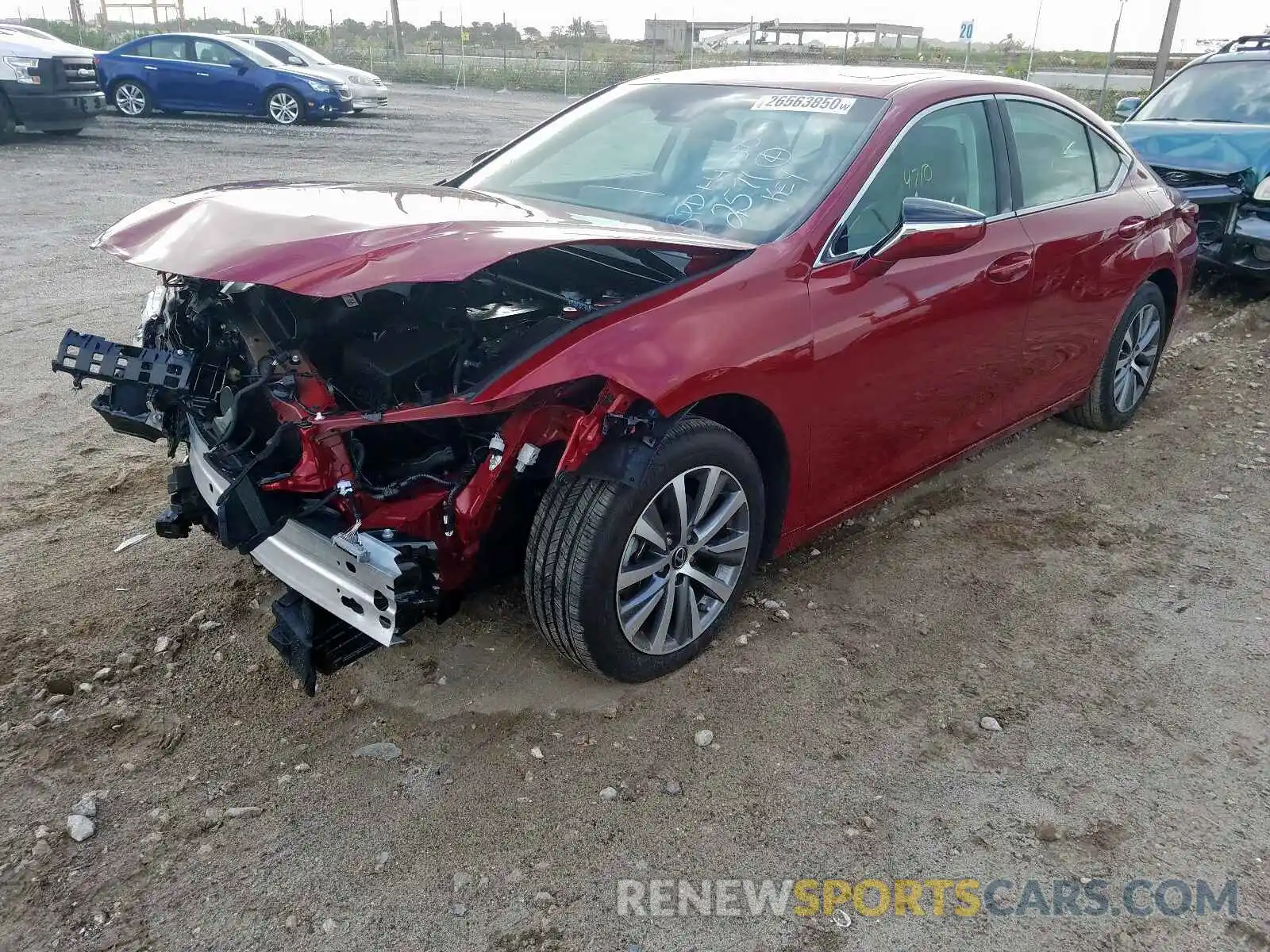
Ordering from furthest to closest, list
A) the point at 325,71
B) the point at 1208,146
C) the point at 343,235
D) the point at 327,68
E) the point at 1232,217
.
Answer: the point at 327,68 < the point at 325,71 < the point at 1208,146 < the point at 1232,217 < the point at 343,235

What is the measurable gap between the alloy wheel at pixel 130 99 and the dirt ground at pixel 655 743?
1596 centimetres

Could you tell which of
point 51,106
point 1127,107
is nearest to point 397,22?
point 51,106

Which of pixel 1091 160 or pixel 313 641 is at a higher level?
Result: pixel 1091 160

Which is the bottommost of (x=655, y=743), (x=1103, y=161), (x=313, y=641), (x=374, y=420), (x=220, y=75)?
(x=655, y=743)

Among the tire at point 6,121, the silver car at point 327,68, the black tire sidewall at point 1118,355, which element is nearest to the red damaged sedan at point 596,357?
the black tire sidewall at point 1118,355

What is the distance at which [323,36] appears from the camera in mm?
39812

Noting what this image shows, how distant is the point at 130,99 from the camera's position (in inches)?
687

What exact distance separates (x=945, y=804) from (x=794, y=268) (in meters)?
1.60

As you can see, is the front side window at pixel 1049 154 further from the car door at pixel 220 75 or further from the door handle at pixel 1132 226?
the car door at pixel 220 75

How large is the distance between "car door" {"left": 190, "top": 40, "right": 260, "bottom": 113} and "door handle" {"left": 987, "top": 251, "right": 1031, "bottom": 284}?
17.3 meters

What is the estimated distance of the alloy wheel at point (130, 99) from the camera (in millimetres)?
17375

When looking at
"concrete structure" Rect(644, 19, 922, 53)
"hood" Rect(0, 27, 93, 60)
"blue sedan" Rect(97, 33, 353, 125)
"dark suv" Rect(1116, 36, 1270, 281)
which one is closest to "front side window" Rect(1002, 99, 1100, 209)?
"dark suv" Rect(1116, 36, 1270, 281)

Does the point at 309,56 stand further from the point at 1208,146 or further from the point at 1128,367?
the point at 1128,367

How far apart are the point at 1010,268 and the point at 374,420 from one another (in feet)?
8.23
